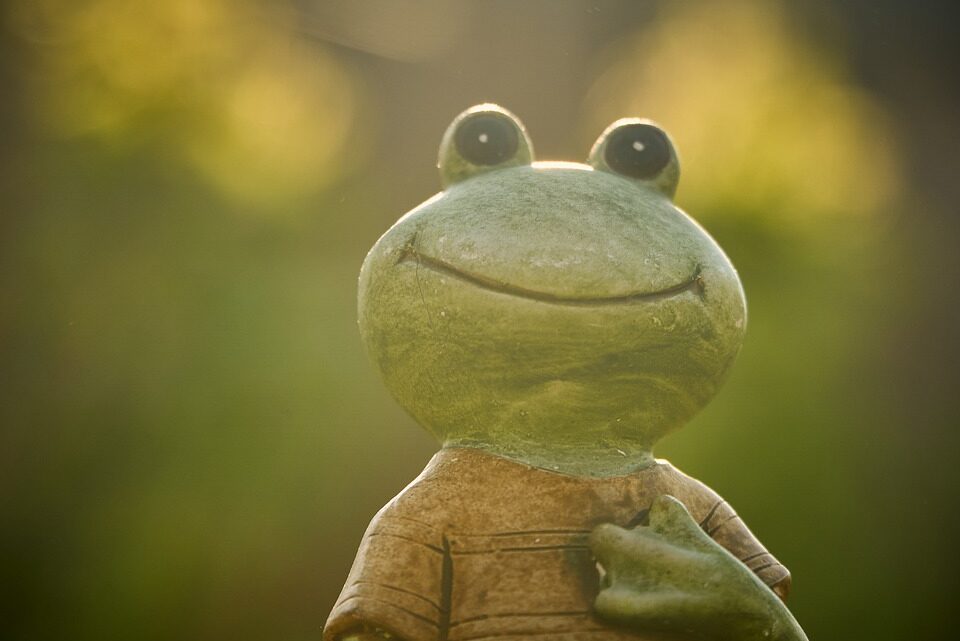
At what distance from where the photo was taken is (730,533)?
135 inches

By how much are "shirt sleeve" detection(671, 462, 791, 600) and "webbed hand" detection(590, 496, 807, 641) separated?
37 cm

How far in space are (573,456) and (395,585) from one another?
0.64m

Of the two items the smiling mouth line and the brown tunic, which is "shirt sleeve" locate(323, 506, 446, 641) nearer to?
the brown tunic

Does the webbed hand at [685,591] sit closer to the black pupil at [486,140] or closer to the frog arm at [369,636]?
the frog arm at [369,636]

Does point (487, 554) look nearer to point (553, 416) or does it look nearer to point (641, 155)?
point (553, 416)

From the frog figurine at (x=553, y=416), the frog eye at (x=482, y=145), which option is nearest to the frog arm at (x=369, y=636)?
the frog figurine at (x=553, y=416)

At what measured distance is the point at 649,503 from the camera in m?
3.25

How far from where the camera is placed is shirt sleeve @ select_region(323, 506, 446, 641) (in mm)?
2912

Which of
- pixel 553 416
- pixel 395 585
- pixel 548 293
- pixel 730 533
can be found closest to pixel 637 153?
pixel 548 293

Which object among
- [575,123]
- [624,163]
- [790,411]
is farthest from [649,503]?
[575,123]

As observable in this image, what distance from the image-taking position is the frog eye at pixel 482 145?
3598mm

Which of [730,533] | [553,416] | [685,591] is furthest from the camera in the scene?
[730,533]

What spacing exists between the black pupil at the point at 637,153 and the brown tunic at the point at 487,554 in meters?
0.95

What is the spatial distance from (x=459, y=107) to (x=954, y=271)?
4.45 meters
